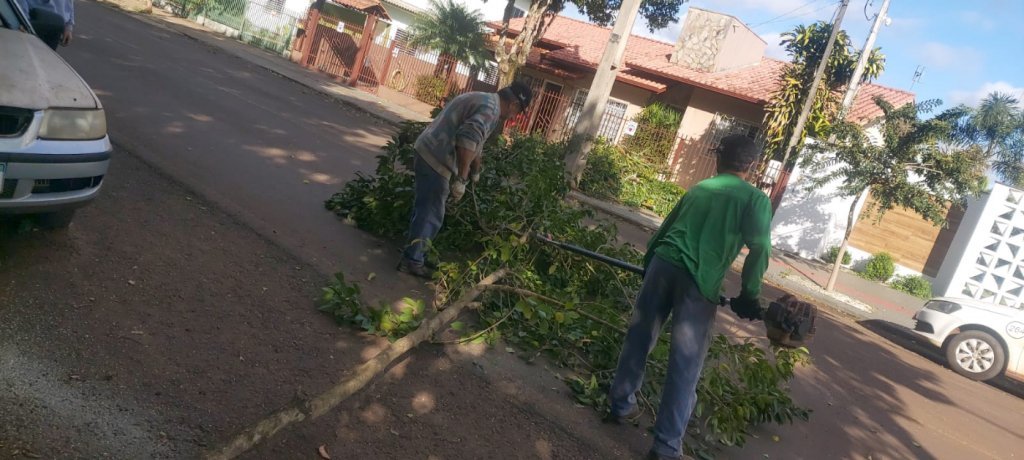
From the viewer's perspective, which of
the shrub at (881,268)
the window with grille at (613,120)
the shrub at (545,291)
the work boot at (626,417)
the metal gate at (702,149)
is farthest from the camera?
the window with grille at (613,120)

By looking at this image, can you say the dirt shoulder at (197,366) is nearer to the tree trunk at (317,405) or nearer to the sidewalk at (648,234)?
the tree trunk at (317,405)

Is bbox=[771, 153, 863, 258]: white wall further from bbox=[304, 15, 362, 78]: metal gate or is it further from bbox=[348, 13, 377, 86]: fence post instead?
bbox=[304, 15, 362, 78]: metal gate

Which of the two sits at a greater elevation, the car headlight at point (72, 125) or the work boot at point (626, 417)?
the car headlight at point (72, 125)

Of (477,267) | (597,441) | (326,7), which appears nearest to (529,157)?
(477,267)

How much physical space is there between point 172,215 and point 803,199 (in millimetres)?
18282

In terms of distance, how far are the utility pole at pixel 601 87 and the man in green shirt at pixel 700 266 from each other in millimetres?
10335

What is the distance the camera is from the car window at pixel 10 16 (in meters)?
4.49

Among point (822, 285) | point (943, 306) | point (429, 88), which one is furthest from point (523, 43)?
point (943, 306)

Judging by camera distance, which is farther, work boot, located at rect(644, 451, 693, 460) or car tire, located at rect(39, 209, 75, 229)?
car tire, located at rect(39, 209, 75, 229)

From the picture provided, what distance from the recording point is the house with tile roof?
2188 cm

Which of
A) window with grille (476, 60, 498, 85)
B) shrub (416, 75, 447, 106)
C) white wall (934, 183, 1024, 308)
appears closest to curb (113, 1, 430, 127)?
shrub (416, 75, 447, 106)

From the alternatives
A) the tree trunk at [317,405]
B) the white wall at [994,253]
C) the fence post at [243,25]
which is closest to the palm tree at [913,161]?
the white wall at [994,253]

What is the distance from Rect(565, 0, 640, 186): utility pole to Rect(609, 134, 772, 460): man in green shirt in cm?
1034

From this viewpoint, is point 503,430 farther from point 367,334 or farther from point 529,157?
point 529,157
